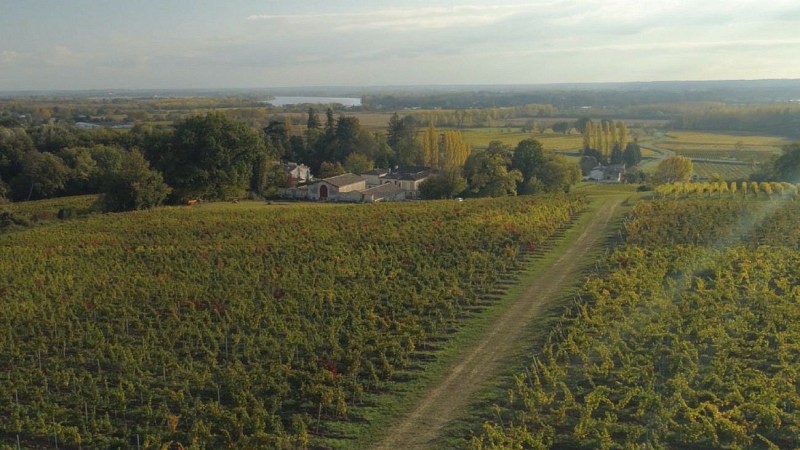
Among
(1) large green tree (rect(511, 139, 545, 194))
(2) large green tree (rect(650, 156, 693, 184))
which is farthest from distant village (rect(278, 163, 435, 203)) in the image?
(2) large green tree (rect(650, 156, 693, 184))

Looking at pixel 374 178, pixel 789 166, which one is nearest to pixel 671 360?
pixel 789 166

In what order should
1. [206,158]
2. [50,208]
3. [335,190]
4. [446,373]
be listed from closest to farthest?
[446,373] < [206,158] < [50,208] < [335,190]

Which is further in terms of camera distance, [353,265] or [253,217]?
[253,217]

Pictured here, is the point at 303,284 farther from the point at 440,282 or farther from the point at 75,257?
the point at 75,257

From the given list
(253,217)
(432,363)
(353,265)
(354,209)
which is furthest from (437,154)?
(432,363)

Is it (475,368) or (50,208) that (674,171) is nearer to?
(475,368)

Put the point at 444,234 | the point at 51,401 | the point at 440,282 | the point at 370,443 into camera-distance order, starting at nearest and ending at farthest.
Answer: the point at 370,443
the point at 51,401
the point at 440,282
the point at 444,234

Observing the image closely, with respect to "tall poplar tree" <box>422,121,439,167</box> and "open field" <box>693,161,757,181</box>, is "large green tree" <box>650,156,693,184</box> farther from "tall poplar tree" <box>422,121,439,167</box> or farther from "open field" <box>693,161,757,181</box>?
"tall poplar tree" <box>422,121,439,167</box>
